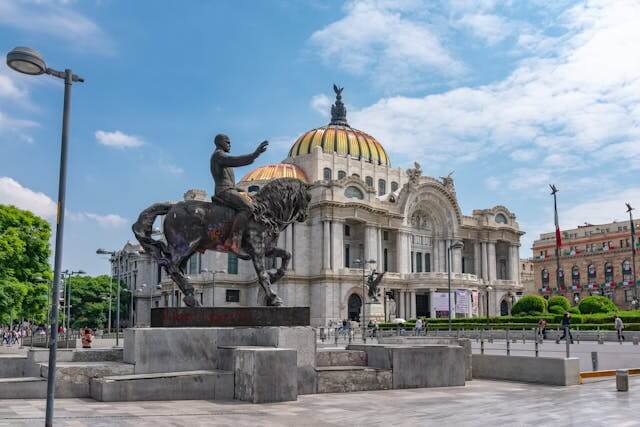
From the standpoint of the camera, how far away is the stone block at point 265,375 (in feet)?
42.5

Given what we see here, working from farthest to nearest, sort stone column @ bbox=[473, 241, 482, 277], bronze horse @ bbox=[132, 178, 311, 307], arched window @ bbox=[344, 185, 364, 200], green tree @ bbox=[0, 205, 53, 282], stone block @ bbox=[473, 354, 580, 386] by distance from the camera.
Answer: stone column @ bbox=[473, 241, 482, 277]
arched window @ bbox=[344, 185, 364, 200]
green tree @ bbox=[0, 205, 53, 282]
stone block @ bbox=[473, 354, 580, 386]
bronze horse @ bbox=[132, 178, 311, 307]


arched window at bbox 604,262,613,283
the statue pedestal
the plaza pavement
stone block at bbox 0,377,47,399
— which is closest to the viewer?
the plaza pavement

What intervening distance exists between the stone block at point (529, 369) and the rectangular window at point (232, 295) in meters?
58.9

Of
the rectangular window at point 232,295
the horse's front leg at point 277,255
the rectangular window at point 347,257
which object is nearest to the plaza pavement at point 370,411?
the horse's front leg at point 277,255

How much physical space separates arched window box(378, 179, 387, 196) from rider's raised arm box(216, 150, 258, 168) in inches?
2862

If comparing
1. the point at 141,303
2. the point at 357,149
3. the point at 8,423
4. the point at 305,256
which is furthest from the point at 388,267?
the point at 8,423

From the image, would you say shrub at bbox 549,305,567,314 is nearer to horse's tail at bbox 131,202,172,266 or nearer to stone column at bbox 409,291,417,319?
stone column at bbox 409,291,417,319

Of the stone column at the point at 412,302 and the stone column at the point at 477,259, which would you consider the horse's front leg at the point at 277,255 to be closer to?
the stone column at the point at 412,302

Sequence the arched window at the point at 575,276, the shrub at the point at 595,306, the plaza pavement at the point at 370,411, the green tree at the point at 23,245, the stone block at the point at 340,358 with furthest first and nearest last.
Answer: the arched window at the point at 575,276, the shrub at the point at 595,306, the green tree at the point at 23,245, the stone block at the point at 340,358, the plaza pavement at the point at 370,411

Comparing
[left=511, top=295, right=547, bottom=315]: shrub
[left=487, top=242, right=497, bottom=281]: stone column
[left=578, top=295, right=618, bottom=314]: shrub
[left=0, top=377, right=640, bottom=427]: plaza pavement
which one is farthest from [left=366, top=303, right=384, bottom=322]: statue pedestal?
[left=0, top=377, right=640, bottom=427]: plaza pavement

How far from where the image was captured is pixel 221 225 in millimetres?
16344

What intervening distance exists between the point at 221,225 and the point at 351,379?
4.89m

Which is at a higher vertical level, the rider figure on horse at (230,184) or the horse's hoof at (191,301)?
the rider figure on horse at (230,184)

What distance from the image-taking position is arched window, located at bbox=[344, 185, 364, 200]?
2972 inches
